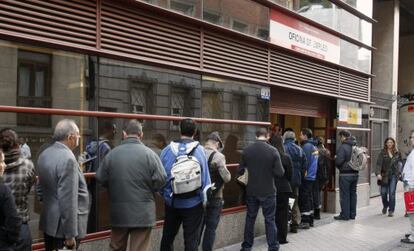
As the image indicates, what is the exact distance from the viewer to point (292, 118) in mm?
12617

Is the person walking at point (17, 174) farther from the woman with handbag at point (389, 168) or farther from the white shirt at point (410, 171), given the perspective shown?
the woman with handbag at point (389, 168)

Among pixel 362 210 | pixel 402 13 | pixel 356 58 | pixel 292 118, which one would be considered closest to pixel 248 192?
pixel 292 118

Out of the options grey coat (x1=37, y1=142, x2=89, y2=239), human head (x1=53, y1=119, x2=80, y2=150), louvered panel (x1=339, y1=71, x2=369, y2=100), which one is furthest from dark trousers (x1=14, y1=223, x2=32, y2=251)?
louvered panel (x1=339, y1=71, x2=369, y2=100)

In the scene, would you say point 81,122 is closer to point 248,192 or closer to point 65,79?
point 65,79

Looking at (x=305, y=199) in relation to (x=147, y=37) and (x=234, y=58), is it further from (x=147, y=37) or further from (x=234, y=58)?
(x=147, y=37)

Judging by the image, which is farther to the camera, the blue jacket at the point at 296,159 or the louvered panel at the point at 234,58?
the blue jacket at the point at 296,159

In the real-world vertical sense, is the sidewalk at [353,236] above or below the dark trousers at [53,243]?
below

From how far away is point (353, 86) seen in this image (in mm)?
13070

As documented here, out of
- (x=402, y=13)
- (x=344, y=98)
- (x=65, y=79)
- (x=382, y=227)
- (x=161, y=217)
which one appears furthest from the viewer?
(x=402, y=13)

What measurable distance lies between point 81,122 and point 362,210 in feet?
28.8

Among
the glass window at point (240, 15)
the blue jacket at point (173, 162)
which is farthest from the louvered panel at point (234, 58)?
the blue jacket at point (173, 162)

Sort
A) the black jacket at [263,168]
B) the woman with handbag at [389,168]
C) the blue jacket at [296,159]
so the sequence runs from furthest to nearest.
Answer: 1. the woman with handbag at [389,168]
2. the blue jacket at [296,159]
3. the black jacket at [263,168]

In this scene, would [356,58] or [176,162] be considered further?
[356,58]

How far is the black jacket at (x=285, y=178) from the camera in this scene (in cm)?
814
